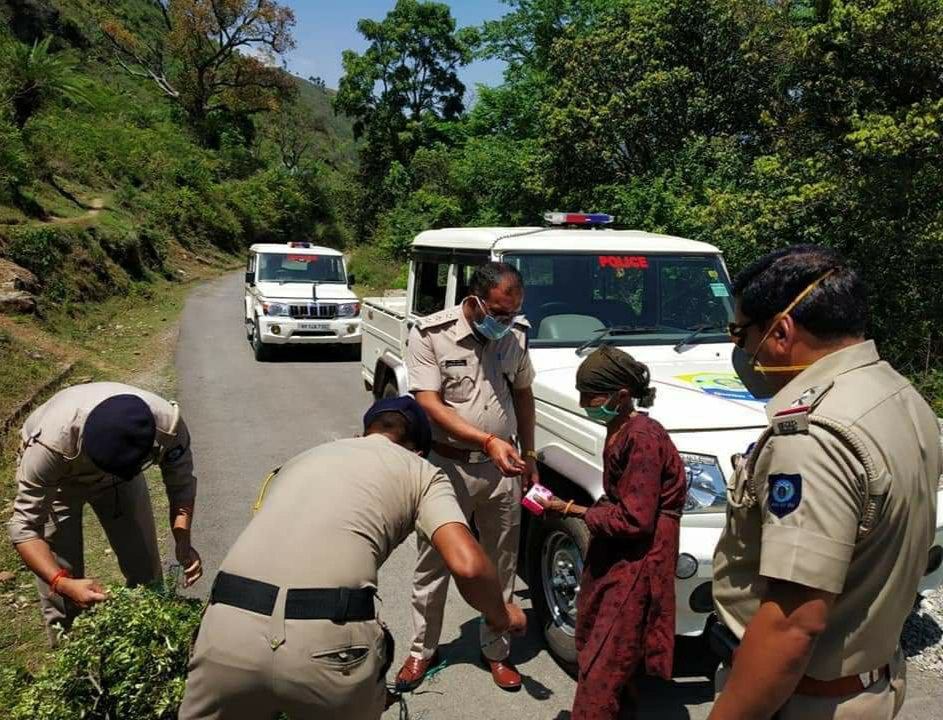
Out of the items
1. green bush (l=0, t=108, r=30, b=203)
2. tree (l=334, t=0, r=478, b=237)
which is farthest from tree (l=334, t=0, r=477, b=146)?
green bush (l=0, t=108, r=30, b=203)

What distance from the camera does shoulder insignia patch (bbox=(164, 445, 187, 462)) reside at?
3082 mm

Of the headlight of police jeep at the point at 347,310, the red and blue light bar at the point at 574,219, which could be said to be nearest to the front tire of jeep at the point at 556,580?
the red and blue light bar at the point at 574,219

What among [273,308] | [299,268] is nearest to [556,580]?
[273,308]

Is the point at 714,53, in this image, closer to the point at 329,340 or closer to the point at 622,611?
the point at 329,340

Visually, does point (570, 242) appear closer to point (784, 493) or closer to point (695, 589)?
point (695, 589)

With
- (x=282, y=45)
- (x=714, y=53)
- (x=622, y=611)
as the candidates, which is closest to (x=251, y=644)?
(x=622, y=611)

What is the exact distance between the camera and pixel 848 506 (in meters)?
1.52

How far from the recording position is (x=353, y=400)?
32.9 ft

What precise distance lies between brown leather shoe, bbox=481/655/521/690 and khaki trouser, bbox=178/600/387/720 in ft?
5.50

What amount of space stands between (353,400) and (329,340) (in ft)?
9.50

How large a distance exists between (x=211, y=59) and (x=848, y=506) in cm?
4700

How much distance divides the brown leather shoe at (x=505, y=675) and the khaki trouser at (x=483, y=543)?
0.04 m

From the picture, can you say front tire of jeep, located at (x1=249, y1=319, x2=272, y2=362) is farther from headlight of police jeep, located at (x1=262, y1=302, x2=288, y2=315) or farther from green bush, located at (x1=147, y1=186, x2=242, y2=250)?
green bush, located at (x1=147, y1=186, x2=242, y2=250)

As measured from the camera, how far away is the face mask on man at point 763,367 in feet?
5.76
